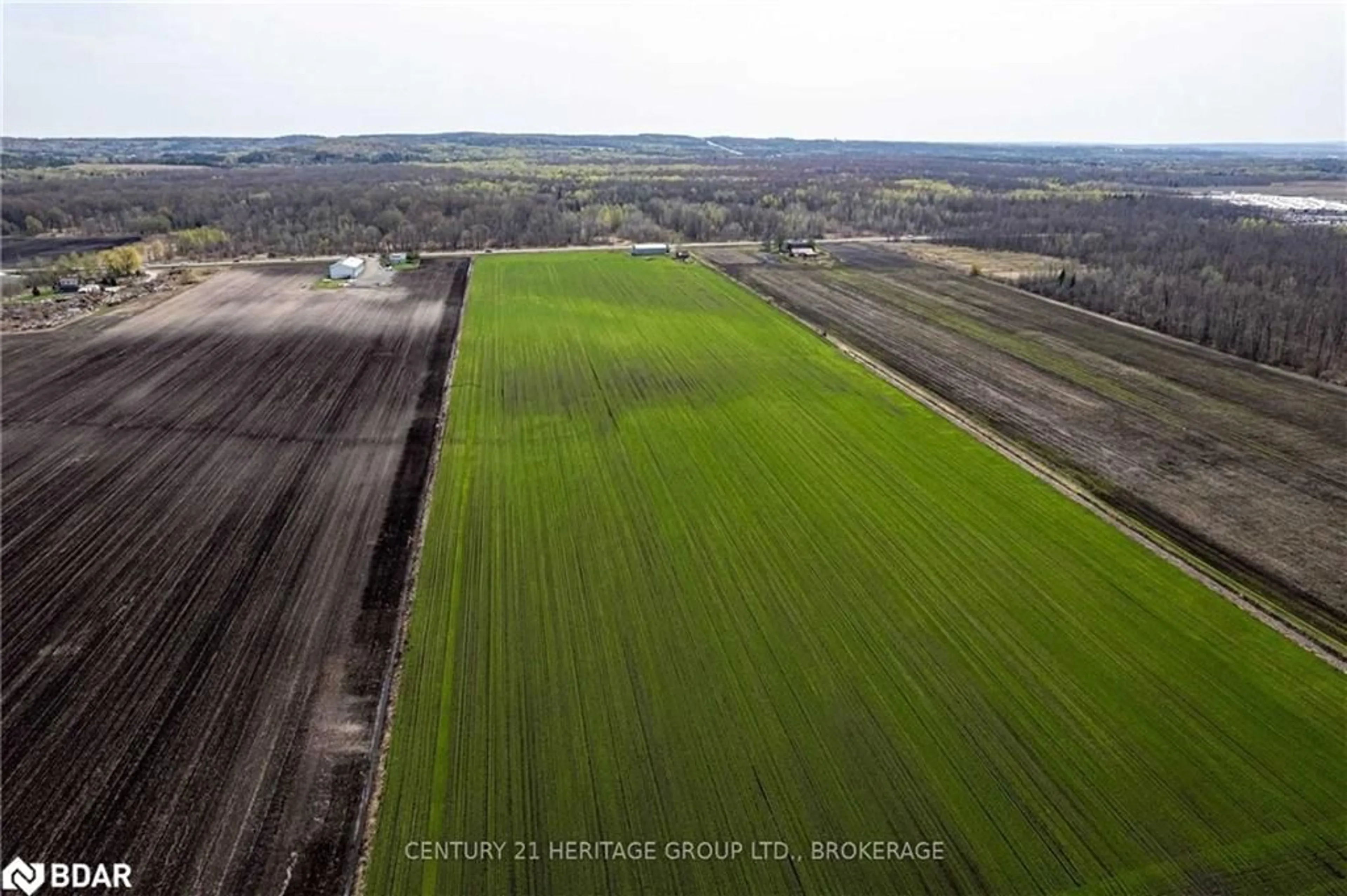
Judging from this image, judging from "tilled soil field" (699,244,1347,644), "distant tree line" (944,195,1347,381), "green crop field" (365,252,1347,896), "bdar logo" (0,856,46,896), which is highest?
"distant tree line" (944,195,1347,381)

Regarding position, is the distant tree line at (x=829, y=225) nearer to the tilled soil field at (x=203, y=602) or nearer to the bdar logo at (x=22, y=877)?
the tilled soil field at (x=203, y=602)

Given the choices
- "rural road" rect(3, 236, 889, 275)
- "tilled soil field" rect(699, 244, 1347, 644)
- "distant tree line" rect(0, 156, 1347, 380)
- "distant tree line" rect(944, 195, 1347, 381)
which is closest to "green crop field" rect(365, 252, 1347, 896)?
"tilled soil field" rect(699, 244, 1347, 644)

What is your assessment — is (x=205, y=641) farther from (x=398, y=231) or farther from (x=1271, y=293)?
(x=398, y=231)

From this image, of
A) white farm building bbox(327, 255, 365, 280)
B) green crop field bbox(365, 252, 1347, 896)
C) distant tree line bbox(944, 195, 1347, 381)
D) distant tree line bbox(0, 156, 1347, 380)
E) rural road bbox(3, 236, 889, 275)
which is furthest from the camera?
rural road bbox(3, 236, 889, 275)

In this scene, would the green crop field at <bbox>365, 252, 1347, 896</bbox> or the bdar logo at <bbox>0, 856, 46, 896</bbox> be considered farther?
the green crop field at <bbox>365, 252, 1347, 896</bbox>

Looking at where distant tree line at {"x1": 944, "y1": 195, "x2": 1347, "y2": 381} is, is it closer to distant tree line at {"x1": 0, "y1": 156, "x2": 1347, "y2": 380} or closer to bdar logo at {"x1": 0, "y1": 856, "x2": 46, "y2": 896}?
distant tree line at {"x1": 0, "y1": 156, "x2": 1347, "y2": 380}

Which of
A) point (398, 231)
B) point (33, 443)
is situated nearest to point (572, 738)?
point (33, 443)
